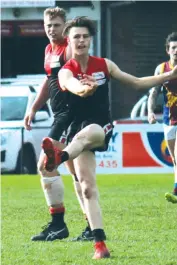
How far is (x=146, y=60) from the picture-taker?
33281 millimetres

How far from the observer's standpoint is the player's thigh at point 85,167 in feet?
32.6

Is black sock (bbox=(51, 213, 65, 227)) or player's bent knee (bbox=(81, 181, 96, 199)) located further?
black sock (bbox=(51, 213, 65, 227))

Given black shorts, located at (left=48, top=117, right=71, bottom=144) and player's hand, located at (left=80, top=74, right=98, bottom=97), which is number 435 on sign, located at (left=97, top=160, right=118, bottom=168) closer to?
black shorts, located at (left=48, top=117, right=71, bottom=144)

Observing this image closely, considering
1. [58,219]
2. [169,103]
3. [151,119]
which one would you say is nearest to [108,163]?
[169,103]

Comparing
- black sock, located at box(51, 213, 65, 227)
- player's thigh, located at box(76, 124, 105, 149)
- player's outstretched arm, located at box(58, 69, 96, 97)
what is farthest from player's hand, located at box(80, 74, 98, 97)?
black sock, located at box(51, 213, 65, 227)

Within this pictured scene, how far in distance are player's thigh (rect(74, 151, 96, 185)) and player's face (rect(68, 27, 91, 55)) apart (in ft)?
2.79

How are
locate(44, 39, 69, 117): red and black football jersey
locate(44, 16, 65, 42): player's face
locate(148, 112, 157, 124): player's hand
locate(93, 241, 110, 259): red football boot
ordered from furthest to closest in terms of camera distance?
locate(148, 112, 157, 124): player's hand → locate(44, 16, 65, 42): player's face → locate(44, 39, 69, 117): red and black football jersey → locate(93, 241, 110, 259): red football boot

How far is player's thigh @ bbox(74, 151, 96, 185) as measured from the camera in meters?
9.94

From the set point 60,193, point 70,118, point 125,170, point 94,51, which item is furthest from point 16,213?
point 94,51

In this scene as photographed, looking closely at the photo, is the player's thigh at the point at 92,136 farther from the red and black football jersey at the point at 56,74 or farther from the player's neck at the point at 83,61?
the red and black football jersey at the point at 56,74

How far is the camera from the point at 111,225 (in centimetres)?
1241

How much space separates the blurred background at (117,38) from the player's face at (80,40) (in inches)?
849

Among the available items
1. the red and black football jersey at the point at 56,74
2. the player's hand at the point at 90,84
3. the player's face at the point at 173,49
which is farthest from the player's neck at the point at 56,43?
the player's face at the point at 173,49

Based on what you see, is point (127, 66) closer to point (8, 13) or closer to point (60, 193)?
point (8, 13)
